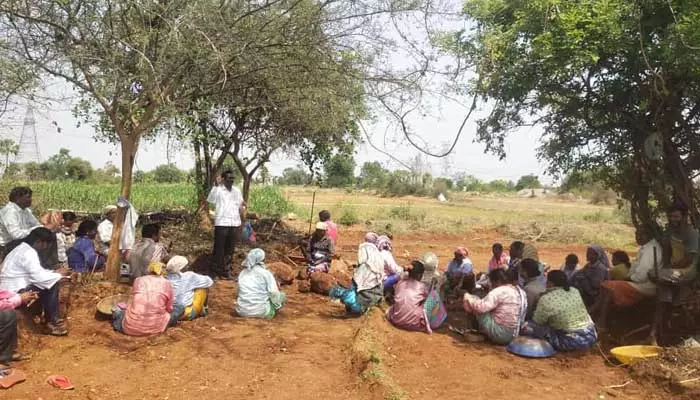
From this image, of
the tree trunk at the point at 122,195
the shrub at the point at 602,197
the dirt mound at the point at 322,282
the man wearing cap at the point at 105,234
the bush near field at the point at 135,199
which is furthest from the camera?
the shrub at the point at 602,197

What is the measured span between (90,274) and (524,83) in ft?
18.5

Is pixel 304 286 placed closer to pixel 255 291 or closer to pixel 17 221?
pixel 255 291

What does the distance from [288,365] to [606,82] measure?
14.9 ft

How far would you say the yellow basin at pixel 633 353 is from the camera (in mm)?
5648

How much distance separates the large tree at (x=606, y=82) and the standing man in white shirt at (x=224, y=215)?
3.59 meters

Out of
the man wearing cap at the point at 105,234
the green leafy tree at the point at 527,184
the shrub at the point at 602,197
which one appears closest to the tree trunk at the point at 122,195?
the man wearing cap at the point at 105,234

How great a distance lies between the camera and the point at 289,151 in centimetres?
1426

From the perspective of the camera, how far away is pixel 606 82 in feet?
20.9

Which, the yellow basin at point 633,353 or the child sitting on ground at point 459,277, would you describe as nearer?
the yellow basin at point 633,353

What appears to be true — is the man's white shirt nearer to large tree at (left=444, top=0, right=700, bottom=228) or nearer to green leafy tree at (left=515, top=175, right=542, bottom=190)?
large tree at (left=444, top=0, right=700, bottom=228)

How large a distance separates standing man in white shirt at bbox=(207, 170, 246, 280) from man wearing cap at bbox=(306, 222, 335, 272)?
1.22m

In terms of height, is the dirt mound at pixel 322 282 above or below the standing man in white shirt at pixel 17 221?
below

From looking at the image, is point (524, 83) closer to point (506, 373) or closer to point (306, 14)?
point (306, 14)

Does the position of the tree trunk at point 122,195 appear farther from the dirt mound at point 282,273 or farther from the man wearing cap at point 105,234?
the dirt mound at point 282,273
